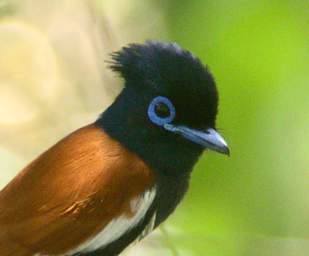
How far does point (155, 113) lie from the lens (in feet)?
7.36

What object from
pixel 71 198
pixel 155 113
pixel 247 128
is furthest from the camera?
pixel 247 128

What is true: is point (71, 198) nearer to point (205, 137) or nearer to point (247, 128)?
point (205, 137)

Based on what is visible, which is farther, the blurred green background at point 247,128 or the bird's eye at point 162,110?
the blurred green background at point 247,128

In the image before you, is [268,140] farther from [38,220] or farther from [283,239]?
[38,220]

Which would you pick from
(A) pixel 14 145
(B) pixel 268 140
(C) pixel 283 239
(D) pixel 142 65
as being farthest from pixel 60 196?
(A) pixel 14 145

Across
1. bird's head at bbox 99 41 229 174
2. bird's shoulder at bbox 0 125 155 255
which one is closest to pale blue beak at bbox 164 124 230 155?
bird's head at bbox 99 41 229 174

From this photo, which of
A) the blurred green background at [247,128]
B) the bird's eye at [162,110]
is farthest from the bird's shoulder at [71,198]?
the blurred green background at [247,128]

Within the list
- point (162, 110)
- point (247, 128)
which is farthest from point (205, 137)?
point (247, 128)

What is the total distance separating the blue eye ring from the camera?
2.19 metres

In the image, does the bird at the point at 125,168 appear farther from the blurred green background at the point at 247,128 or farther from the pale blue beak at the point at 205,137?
the blurred green background at the point at 247,128

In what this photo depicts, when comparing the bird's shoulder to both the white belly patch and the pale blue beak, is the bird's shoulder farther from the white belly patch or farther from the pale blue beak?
the pale blue beak

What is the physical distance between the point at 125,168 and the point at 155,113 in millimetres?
135

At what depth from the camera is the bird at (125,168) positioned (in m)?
2.14

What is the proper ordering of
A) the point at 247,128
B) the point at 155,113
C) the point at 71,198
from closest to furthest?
the point at 71,198 < the point at 155,113 < the point at 247,128
